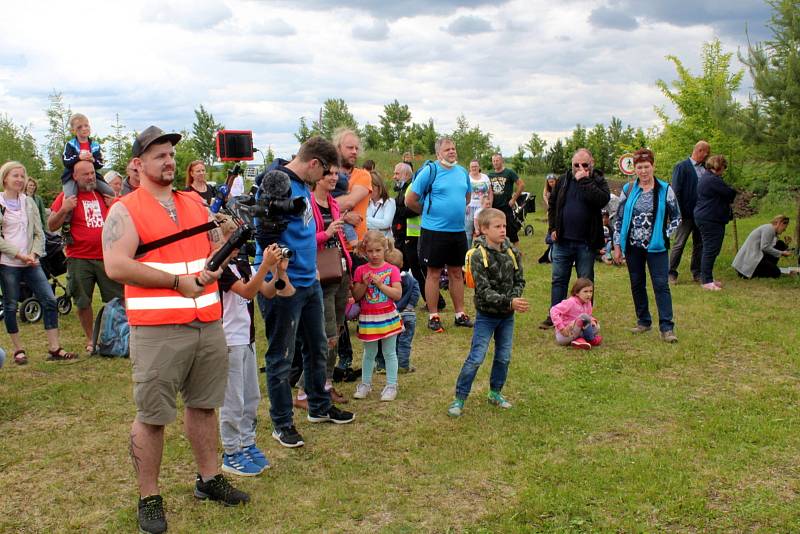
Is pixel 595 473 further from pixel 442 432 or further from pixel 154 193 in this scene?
pixel 154 193

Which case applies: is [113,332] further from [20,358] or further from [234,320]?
[234,320]

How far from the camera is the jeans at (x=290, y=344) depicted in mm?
4727

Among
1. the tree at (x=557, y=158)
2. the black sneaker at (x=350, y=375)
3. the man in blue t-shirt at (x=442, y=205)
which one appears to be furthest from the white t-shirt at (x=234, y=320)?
the tree at (x=557, y=158)

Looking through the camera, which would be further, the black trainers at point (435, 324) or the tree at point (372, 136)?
the tree at point (372, 136)

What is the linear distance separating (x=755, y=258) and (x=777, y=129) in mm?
2012

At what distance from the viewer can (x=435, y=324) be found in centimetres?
829

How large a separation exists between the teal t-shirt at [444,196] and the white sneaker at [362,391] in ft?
8.47

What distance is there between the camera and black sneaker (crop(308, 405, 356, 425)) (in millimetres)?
5453

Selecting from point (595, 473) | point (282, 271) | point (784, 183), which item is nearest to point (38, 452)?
point (282, 271)

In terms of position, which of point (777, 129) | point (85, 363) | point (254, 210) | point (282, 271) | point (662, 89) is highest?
point (662, 89)

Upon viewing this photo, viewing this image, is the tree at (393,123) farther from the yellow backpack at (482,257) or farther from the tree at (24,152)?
the yellow backpack at (482,257)

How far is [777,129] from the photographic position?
10.6 m

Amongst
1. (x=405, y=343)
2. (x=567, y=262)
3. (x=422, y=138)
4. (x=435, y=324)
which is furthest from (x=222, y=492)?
(x=422, y=138)

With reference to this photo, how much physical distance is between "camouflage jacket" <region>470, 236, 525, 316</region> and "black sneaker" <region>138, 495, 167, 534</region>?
106 inches
